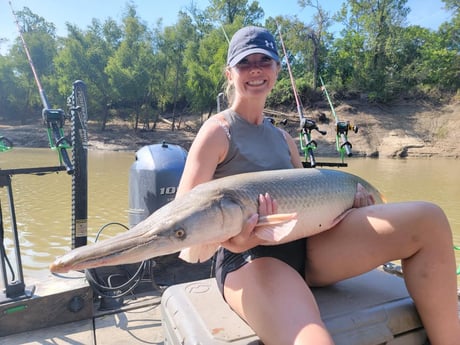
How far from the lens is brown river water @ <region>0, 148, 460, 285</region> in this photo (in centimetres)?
608

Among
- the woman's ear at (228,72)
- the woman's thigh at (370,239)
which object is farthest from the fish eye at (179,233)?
the woman's ear at (228,72)

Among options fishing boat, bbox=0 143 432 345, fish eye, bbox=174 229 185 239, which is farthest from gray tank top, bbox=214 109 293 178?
fishing boat, bbox=0 143 432 345

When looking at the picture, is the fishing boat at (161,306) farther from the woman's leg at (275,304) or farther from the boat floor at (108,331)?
the woman's leg at (275,304)

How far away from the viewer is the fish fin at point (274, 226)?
1490 mm

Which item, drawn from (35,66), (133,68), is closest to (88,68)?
(133,68)

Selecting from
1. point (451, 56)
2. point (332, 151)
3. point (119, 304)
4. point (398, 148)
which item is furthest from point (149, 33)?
point (119, 304)

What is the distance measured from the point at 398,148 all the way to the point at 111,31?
25.5 metres

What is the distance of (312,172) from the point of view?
195 cm

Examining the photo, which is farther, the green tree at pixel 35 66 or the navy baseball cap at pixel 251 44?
the green tree at pixel 35 66

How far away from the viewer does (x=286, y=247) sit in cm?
179

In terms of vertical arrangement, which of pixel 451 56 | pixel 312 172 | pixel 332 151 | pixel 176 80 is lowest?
pixel 332 151

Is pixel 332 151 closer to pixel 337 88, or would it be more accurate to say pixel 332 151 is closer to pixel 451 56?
pixel 337 88

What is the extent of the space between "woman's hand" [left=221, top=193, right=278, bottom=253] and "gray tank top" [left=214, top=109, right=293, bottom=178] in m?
0.32

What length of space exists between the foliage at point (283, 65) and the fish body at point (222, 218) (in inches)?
997
